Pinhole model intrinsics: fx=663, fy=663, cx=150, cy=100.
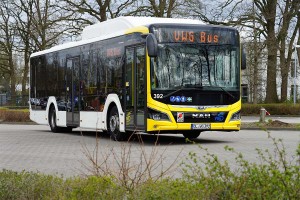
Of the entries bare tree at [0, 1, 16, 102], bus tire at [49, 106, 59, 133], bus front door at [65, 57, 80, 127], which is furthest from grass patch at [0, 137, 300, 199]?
bare tree at [0, 1, 16, 102]

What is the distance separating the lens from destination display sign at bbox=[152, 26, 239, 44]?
17781 millimetres

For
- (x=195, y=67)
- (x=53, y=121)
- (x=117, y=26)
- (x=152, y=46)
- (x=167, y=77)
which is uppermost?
(x=117, y=26)

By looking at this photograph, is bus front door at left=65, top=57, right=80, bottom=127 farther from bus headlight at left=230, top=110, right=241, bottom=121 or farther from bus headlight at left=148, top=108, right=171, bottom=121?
bus headlight at left=230, top=110, right=241, bottom=121

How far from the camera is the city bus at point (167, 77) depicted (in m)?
17.4

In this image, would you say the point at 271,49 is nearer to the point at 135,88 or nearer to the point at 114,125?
the point at 114,125

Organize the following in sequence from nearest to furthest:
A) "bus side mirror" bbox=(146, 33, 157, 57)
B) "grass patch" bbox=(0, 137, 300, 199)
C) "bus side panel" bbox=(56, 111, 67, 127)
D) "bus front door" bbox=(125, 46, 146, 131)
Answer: "grass patch" bbox=(0, 137, 300, 199)
"bus side mirror" bbox=(146, 33, 157, 57)
"bus front door" bbox=(125, 46, 146, 131)
"bus side panel" bbox=(56, 111, 67, 127)

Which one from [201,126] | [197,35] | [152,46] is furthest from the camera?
[197,35]

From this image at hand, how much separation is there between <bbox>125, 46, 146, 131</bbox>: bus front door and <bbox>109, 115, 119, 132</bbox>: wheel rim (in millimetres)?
884

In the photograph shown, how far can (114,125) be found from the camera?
1948 centimetres

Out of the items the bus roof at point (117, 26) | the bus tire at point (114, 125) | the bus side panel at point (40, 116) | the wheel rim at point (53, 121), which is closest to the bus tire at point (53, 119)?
the wheel rim at point (53, 121)

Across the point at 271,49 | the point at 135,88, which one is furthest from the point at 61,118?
the point at 271,49

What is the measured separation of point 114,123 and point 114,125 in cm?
7

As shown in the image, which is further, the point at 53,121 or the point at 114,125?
the point at 53,121

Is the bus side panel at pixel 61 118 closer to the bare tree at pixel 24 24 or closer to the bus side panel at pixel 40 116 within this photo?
the bus side panel at pixel 40 116
